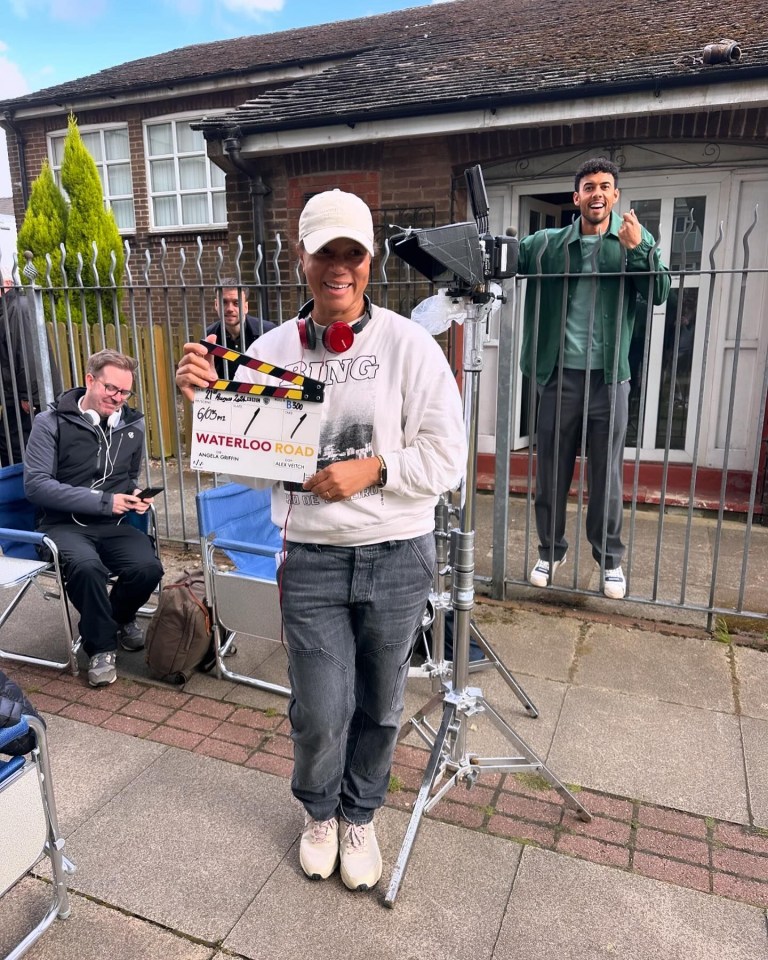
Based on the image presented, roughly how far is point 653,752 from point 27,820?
234cm

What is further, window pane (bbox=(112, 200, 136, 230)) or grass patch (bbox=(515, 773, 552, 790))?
window pane (bbox=(112, 200, 136, 230))

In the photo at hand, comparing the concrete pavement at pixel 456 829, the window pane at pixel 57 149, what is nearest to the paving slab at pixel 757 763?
the concrete pavement at pixel 456 829

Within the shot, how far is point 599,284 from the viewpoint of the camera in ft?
13.4

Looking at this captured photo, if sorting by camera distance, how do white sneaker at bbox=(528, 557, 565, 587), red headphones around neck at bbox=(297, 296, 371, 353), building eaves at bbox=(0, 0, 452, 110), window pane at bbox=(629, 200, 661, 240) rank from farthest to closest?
building eaves at bbox=(0, 0, 452, 110) → window pane at bbox=(629, 200, 661, 240) → white sneaker at bbox=(528, 557, 565, 587) → red headphones around neck at bbox=(297, 296, 371, 353)

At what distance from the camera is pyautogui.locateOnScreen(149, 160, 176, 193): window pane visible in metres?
12.1

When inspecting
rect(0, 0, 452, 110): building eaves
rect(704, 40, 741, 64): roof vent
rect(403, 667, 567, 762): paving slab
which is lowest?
rect(403, 667, 567, 762): paving slab

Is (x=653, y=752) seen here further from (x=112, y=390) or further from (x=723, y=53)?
(x=723, y=53)

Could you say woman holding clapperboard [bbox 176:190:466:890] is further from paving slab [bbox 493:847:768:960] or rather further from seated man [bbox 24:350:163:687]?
seated man [bbox 24:350:163:687]

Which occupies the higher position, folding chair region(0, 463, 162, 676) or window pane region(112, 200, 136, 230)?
window pane region(112, 200, 136, 230)

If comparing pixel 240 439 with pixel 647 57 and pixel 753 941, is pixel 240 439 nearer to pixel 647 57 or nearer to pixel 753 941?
pixel 753 941

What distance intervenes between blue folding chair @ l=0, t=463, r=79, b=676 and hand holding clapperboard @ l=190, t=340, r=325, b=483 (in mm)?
1626

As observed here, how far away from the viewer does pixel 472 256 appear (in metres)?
2.20

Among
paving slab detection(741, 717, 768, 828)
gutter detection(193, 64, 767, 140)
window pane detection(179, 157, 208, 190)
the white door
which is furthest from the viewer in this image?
window pane detection(179, 157, 208, 190)

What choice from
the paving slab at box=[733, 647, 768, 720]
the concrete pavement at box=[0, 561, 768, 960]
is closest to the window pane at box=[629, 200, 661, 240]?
the paving slab at box=[733, 647, 768, 720]
